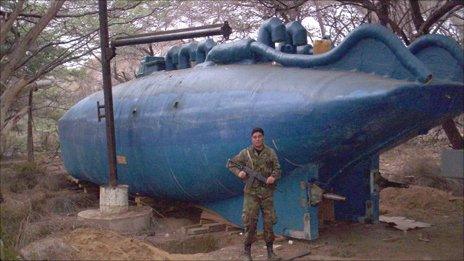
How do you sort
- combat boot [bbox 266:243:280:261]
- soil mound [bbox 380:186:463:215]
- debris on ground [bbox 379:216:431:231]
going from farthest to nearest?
soil mound [bbox 380:186:463:215], debris on ground [bbox 379:216:431:231], combat boot [bbox 266:243:280:261]

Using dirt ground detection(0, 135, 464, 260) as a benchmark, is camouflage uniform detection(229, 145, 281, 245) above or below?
above

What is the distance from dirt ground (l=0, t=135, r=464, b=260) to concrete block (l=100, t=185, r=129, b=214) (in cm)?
73

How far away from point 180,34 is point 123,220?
3.79 m

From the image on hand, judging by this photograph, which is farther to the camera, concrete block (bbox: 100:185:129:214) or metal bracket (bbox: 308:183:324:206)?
concrete block (bbox: 100:185:129:214)

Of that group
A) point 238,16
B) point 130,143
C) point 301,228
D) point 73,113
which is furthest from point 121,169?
point 238,16

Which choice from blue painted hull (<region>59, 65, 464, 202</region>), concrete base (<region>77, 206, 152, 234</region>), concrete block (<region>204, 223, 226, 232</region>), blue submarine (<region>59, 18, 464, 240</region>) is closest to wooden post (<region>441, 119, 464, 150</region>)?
blue submarine (<region>59, 18, 464, 240</region>)

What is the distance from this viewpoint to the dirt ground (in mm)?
7922

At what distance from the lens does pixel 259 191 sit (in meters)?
7.72

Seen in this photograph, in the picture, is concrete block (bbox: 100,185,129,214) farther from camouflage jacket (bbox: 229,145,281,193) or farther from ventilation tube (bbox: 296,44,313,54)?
ventilation tube (bbox: 296,44,313,54)

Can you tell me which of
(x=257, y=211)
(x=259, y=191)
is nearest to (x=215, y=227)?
(x=257, y=211)

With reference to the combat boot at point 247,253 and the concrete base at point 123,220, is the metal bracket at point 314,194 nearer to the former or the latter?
the combat boot at point 247,253

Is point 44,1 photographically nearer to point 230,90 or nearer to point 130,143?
point 130,143

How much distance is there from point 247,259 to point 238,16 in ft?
43.6

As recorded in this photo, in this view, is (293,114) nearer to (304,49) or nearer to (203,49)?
(304,49)
